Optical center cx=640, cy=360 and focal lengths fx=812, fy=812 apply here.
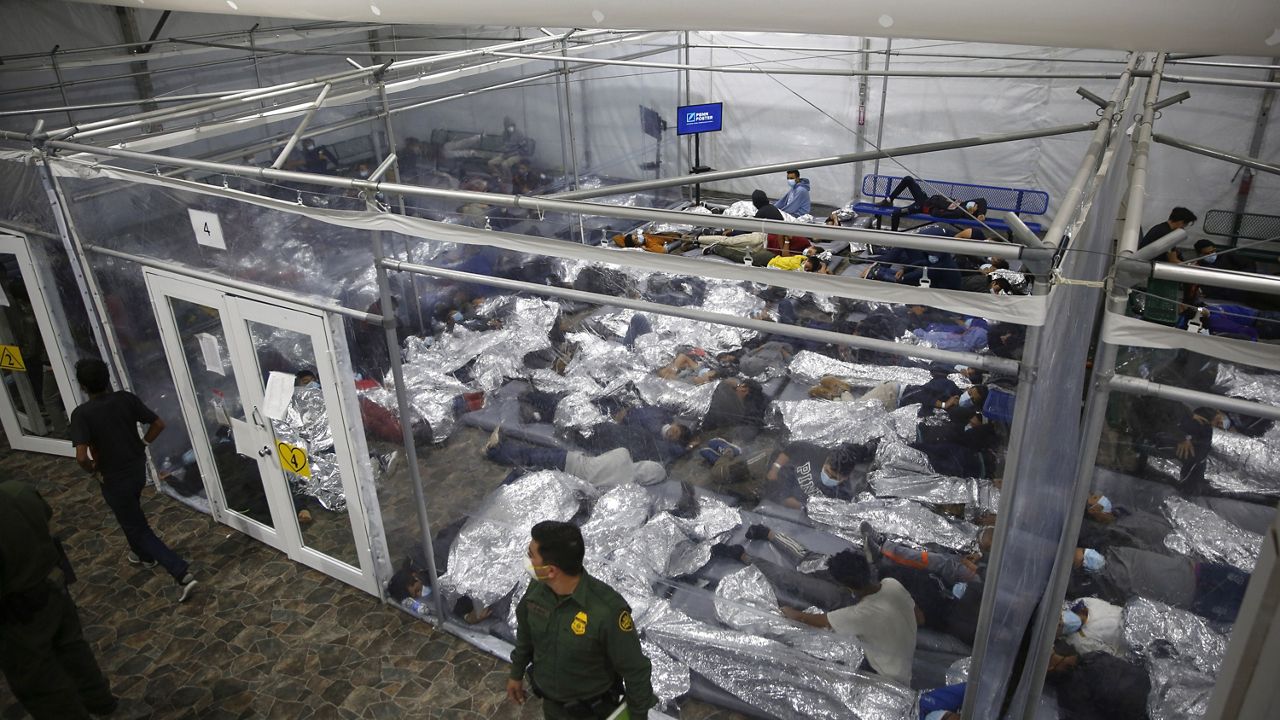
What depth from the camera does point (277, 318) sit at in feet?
13.8

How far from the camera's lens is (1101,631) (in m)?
3.27

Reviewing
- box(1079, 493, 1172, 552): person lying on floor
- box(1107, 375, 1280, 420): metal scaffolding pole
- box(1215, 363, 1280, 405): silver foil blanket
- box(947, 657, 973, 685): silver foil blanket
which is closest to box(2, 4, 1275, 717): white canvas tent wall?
box(947, 657, 973, 685): silver foil blanket

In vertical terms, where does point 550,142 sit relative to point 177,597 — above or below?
above

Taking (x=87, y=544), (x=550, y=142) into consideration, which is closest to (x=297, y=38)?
(x=550, y=142)

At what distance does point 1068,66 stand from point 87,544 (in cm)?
1069

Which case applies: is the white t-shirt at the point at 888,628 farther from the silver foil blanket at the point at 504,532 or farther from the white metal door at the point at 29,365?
the white metal door at the point at 29,365

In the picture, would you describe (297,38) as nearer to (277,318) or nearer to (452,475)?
(277,318)

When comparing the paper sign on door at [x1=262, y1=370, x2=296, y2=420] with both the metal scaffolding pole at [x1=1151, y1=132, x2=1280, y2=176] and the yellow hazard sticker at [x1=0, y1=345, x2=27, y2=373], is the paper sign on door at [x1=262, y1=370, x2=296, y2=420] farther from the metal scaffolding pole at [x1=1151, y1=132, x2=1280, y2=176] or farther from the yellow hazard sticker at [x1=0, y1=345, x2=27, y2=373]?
the metal scaffolding pole at [x1=1151, y1=132, x2=1280, y2=176]

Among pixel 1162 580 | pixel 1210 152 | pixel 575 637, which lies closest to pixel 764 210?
pixel 1210 152

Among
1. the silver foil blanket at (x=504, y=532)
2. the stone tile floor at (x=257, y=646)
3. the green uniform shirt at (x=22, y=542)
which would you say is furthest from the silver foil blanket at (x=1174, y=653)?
the green uniform shirt at (x=22, y=542)

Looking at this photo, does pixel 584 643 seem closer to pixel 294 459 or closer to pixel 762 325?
pixel 762 325

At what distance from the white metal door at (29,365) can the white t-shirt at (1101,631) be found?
6.28 m

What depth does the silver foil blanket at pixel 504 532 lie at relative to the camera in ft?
13.5

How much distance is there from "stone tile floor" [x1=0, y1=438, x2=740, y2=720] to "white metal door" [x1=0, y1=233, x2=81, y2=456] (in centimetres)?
116
